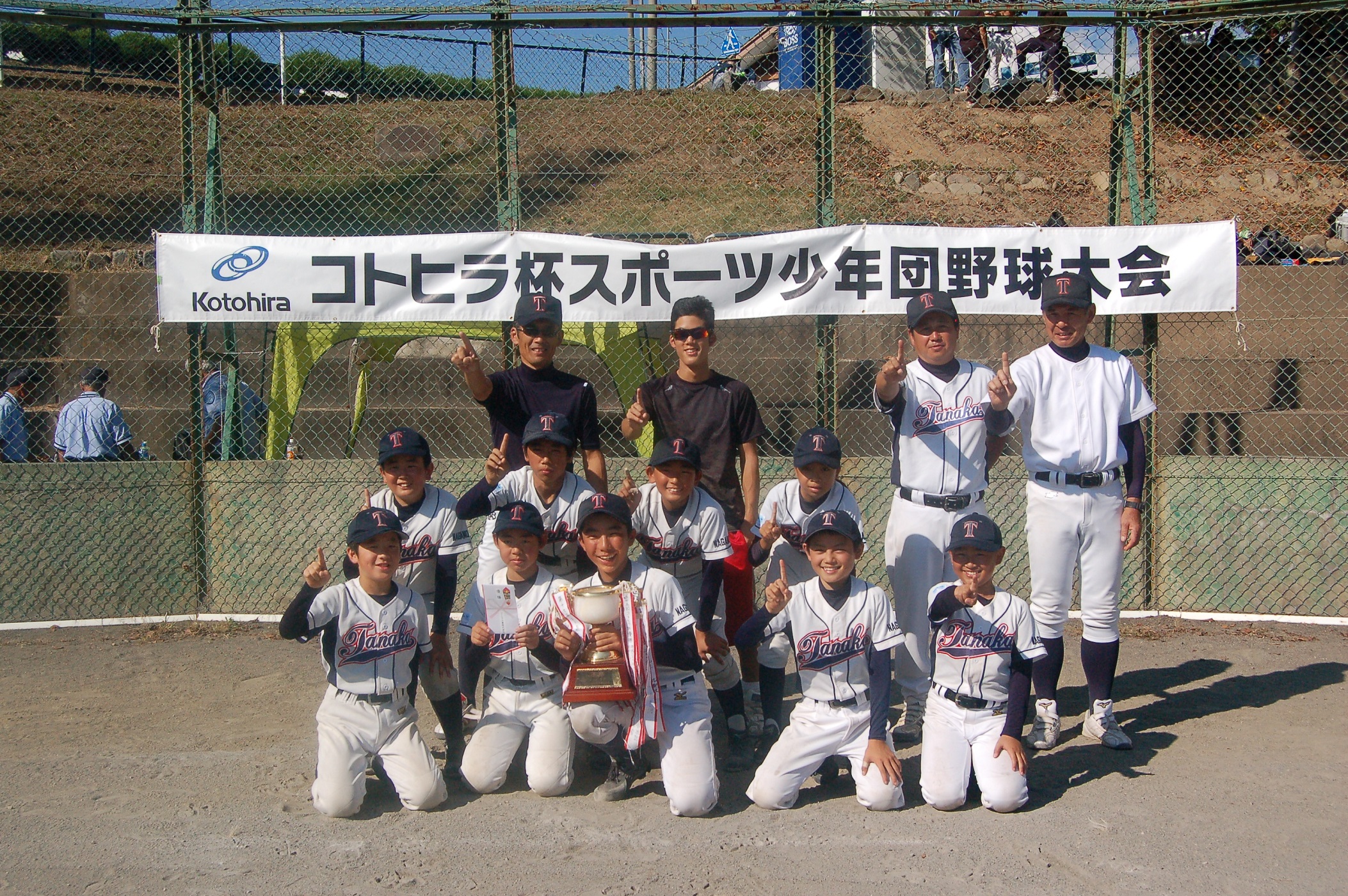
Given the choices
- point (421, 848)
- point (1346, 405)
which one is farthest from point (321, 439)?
point (1346, 405)

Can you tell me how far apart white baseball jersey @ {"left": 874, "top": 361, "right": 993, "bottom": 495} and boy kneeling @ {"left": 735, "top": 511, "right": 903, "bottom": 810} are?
55 cm

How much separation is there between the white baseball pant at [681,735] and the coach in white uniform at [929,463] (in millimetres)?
920

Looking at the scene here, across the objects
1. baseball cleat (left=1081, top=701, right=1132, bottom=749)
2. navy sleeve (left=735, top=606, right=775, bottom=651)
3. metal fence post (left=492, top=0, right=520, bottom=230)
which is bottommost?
baseball cleat (left=1081, top=701, right=1132, bottom=749)

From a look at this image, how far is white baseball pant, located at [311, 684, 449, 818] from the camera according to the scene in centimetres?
350

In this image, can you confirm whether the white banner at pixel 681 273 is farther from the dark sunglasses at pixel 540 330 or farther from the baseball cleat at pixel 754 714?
the baseball cleat at pixel 754 714

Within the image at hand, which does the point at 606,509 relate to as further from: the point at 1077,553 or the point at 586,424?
the point at 1077,553

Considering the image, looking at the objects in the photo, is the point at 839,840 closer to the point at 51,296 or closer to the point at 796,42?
the point at 796,42

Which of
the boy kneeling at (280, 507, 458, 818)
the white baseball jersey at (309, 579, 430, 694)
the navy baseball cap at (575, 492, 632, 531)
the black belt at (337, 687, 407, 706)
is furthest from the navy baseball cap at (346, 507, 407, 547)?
the navy baseball cap at (575, 492, 632, 531)

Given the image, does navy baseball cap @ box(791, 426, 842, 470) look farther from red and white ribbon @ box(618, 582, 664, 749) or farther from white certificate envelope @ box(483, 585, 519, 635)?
white certificate envelope @ box(483, 585, 519, 635)

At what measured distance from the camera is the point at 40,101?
53.9 feet

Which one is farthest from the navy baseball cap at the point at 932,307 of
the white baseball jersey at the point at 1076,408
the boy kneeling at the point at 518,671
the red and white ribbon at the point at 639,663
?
the boy kneeling at the point at 518,671

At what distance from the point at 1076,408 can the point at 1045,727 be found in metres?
1.28

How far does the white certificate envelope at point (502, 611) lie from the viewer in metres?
3.87

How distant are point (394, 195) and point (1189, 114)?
9.38 m
